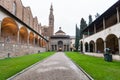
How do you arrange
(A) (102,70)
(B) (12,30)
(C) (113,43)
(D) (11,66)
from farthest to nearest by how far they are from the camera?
(B) (12,30) < (C) (113,43) < (D) (11,66) < (A) (102,70)

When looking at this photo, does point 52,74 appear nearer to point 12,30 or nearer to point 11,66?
point 11,66

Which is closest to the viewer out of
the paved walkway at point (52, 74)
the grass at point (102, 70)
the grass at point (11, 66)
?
the paved walkway at point (52, 74)

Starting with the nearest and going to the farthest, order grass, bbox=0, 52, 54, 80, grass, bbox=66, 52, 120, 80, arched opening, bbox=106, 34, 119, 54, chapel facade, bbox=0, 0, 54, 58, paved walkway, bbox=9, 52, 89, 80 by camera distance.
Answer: paved walkway, bbox=9, 52, 89, 80
grass, bbox=66, 52, 120, 80
grass, bbox=0, 52, 54, 80
chapel facade, bbox=0, 0, 54, 58
arched opening, bbox=106, 34, 119, 54

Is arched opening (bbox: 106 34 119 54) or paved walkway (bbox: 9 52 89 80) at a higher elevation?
arched opening (bbox: 106 34 119 54)

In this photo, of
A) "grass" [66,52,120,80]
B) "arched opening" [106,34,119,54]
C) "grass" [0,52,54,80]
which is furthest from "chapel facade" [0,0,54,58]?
"arched opening" [106,34,119,54]

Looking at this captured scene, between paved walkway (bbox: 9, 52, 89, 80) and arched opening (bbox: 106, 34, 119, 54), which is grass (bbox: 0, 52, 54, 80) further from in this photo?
arched opening (bbox: 106, 34, 119, 54)

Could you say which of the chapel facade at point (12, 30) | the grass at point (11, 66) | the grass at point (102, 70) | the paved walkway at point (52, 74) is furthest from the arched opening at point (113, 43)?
the chapel facade at point (12, 30)

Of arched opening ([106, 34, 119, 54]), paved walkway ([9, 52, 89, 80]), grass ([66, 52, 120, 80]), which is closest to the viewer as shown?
paved walkway ([9, 52, 89, 80])

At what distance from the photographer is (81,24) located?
191 ft

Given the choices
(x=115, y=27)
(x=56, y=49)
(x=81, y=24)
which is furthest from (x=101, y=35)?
(x=56, y=49)

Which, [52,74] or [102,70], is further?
[102,70]

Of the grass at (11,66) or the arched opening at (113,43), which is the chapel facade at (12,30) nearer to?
the grass at (11,66)

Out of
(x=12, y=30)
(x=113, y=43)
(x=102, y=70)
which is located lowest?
(x=102, y=70)

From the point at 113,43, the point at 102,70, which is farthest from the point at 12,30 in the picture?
the point at 102,70
